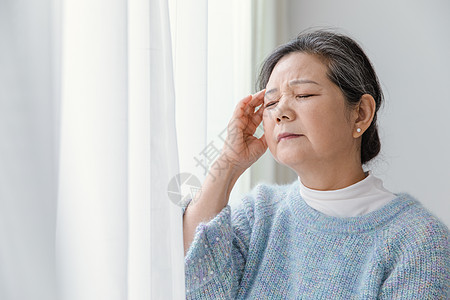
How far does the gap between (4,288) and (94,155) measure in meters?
0.24

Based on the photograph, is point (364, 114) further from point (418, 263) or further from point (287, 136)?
point (418, 263)

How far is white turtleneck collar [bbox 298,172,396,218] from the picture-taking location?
1187 mm

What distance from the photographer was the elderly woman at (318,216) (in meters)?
1.08

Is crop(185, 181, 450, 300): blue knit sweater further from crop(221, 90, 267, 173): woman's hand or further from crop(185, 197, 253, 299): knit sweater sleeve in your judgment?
crop(221, 90, 267, 173): woman's hand

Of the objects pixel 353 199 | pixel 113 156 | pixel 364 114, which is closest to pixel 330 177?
pixel 353 199

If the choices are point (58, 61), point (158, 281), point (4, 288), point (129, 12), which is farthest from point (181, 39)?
point (4, 288)

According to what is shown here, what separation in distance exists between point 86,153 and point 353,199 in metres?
0.65

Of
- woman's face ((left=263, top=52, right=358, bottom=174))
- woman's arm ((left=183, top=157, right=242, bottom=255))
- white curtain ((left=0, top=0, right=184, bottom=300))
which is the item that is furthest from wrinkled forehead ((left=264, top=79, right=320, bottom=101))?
white curtain ((left=0, top=0, right=184, bottom=300))

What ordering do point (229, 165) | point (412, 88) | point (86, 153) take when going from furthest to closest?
point (412, 88), point (229, 165), point (86, 153)

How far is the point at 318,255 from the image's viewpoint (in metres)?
1.16

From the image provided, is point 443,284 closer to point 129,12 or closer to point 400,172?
point 129,12

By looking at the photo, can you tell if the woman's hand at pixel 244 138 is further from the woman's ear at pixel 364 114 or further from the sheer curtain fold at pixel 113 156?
the sheer curtain fold at pixel 113 156

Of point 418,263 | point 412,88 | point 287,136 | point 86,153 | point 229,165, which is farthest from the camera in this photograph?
point 412,88

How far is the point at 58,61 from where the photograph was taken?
0.83 meters
